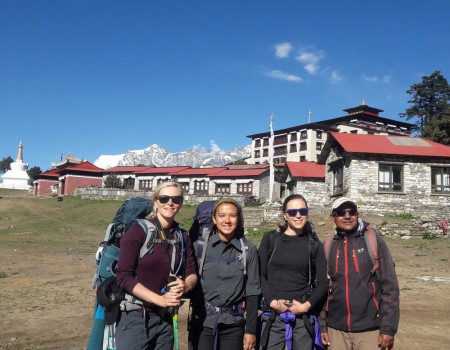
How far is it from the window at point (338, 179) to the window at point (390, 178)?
8.29 ft

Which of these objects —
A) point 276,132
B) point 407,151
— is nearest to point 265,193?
→ point 407,151

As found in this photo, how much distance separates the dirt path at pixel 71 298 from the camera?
642cm

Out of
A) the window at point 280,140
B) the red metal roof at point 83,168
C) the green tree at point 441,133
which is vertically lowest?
the red metal roof at point 83,168

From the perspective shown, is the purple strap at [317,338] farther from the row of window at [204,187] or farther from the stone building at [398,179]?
the row of window at [204,187]

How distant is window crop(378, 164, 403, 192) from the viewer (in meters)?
25.5

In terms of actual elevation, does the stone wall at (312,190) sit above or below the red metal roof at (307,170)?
below

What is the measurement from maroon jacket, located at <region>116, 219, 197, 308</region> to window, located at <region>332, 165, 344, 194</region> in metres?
24.8

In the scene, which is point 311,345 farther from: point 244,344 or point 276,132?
point 276,132

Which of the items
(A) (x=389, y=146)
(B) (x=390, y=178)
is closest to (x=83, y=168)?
(A) (x=389, y=146)

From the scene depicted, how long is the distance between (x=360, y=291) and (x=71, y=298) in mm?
7488

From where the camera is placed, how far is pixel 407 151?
25938 mm

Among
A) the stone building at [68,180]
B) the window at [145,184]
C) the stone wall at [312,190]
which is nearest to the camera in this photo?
the stone wall at [312,190]

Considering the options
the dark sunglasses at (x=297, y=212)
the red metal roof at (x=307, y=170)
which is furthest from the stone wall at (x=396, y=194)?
the dark sunglasses at (x=297, y=212)

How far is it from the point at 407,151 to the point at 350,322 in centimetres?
2499
